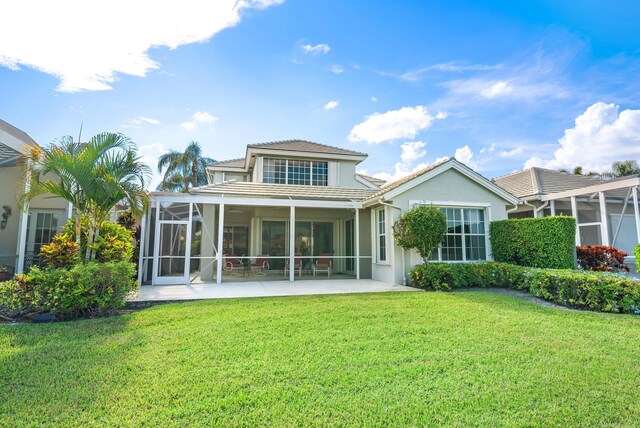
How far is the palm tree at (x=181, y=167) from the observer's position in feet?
123

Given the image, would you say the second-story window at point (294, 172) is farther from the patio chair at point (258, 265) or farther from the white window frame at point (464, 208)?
the white window frame at point (464, 208)

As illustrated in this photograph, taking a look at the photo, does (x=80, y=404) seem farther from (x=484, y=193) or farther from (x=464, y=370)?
(x=484, y=193)

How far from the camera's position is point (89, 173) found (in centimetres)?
797

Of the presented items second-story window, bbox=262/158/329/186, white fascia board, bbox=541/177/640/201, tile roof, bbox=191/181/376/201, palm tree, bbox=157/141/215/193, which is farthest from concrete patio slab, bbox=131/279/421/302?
palm tree, bbox=157/141/215/193

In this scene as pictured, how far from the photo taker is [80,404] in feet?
10.9

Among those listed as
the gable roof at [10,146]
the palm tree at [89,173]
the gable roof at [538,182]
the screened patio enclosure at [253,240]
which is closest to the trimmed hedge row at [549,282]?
the screened patio enclosure at [253,240]

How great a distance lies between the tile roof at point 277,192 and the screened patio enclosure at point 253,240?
1.80 feet

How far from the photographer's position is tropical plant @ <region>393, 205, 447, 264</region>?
11000 mm

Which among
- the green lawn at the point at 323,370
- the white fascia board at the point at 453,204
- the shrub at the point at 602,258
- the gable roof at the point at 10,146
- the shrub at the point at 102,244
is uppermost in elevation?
the gable roof at the point at 10,146

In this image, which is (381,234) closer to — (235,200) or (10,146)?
(235,200)

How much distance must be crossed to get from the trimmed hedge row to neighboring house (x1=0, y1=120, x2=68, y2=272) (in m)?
13.0

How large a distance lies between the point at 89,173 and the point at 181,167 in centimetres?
3206

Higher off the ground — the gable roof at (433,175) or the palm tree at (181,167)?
the palm tree at (181,167)

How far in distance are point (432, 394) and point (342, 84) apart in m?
13.9
